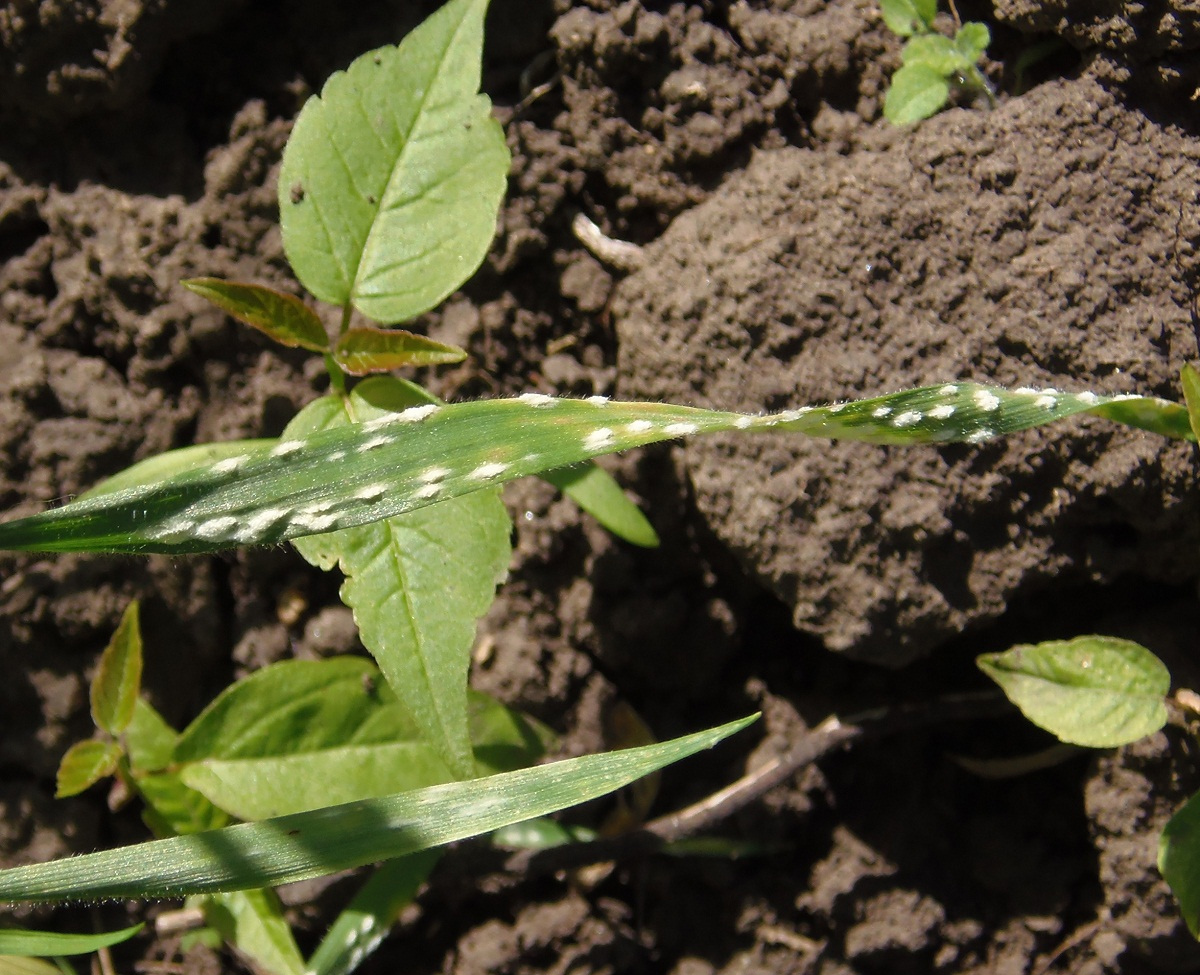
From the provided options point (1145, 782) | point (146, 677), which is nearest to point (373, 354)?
point (146, 677)

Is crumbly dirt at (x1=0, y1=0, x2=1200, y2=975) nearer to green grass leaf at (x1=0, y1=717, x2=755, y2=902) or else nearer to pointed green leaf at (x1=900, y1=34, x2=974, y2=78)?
pointed green leaf at (x1=900, y1=34, x2=974, y2=78)

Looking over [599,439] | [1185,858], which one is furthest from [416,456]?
[1185,858]

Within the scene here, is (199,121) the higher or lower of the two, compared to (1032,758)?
higher

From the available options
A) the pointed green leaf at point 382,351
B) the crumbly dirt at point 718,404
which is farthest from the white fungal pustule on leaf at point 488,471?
the crumbly dirt at point 718,404

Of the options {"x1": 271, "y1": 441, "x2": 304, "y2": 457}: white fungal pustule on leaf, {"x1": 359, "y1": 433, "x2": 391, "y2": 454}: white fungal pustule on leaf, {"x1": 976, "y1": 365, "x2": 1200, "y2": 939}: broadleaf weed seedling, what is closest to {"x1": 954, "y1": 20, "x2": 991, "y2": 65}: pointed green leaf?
{"x1": 976, "y1": 365, "x2": 1200, "y2": 939}: broadleaf weed seedling

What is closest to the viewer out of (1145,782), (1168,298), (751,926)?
(1168,298)

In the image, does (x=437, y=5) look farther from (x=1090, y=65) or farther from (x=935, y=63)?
(x=1090, y=65)

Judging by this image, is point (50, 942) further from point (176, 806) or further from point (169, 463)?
point (169, 463)
